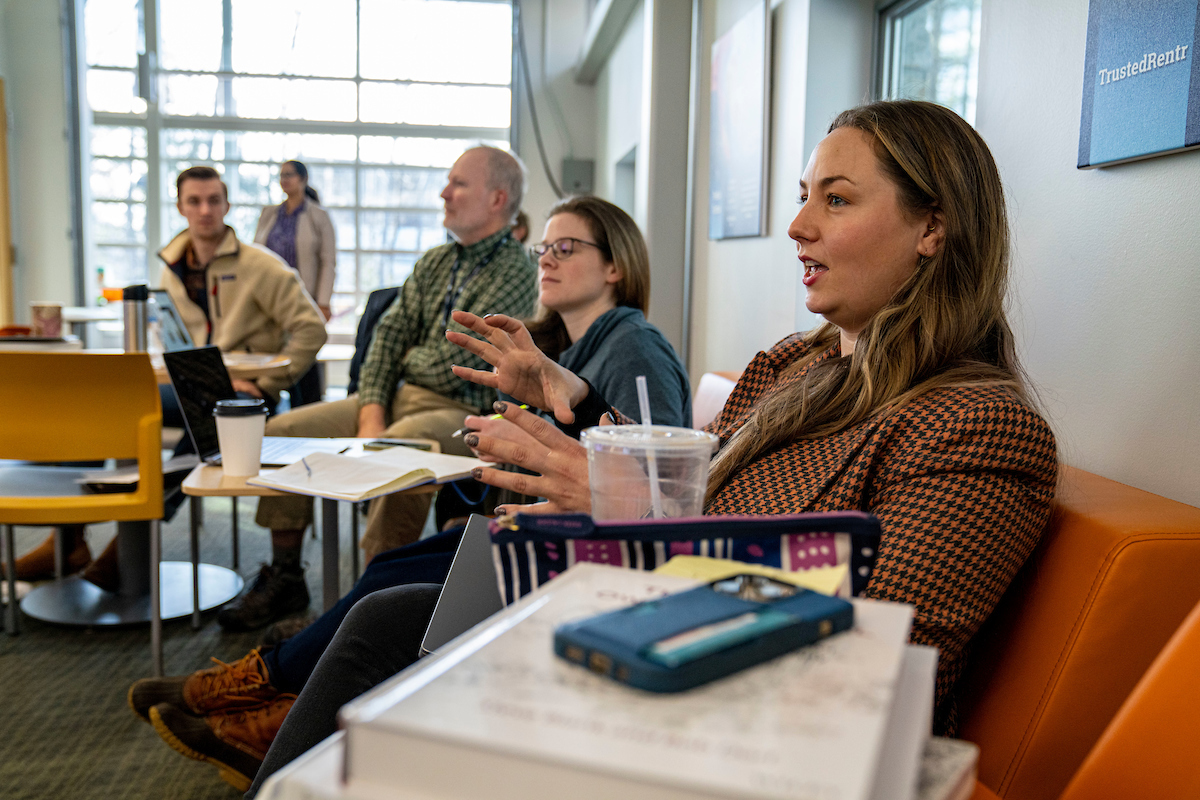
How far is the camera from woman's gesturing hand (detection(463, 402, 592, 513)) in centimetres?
112

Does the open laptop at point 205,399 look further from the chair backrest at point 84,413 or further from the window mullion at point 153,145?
the window mullion at point 153,145

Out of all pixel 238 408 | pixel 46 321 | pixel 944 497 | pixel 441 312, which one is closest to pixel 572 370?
pixel 238 408

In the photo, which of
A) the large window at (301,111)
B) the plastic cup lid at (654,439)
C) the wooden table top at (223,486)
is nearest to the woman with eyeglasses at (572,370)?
the wooden table top at (223,486)

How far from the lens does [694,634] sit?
0.43m

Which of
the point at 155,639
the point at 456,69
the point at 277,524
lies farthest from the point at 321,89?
the point at 155,639

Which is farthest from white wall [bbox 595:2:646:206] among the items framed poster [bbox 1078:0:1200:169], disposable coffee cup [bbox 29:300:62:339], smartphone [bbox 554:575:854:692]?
smartphone [bbox 554:575:854:692]

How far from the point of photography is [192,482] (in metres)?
1.88

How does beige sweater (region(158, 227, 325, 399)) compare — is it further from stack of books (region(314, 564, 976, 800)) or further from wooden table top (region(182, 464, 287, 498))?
stack of books (region(314, 564, 976, 800))

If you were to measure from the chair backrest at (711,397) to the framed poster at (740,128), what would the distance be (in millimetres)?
775

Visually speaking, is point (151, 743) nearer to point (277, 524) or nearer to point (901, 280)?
point (277, 524)

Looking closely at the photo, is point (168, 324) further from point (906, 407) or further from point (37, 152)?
point (37, 152)

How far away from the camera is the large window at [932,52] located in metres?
2.24

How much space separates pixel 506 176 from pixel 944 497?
8.39 ft

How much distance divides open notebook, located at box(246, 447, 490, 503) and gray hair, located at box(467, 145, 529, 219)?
146 centimetres
